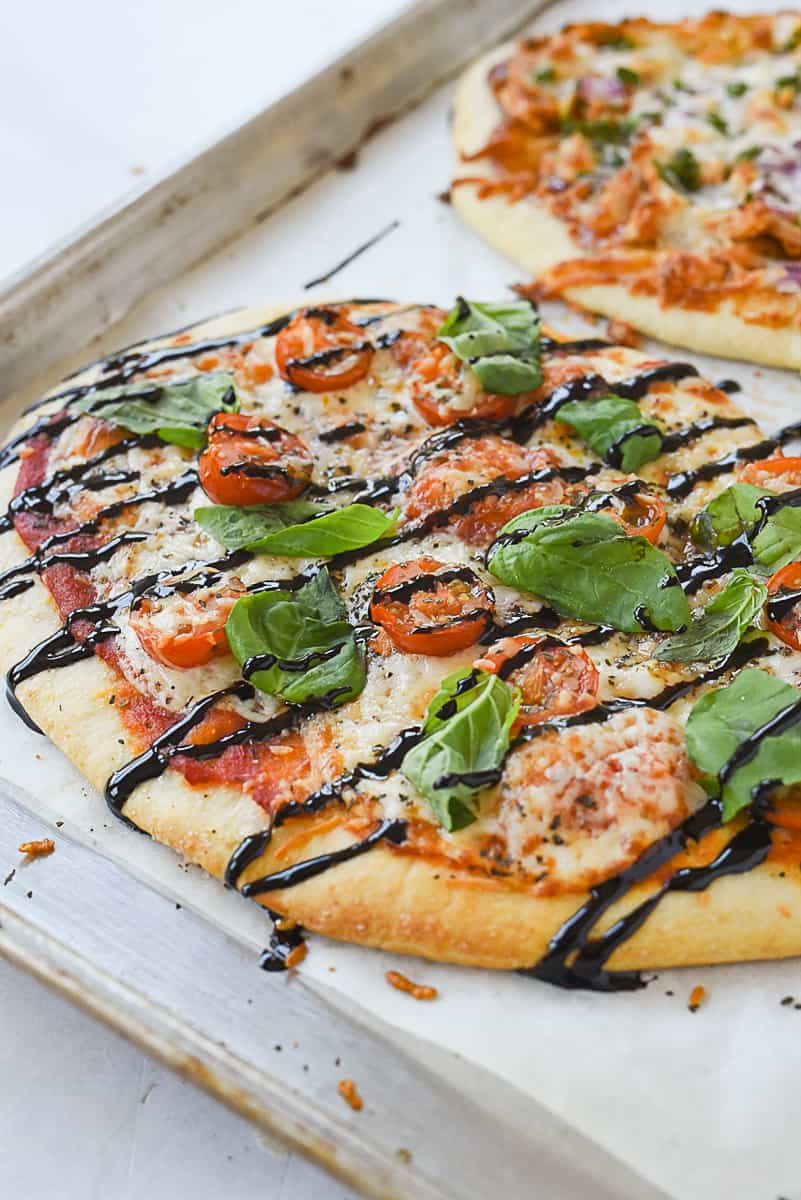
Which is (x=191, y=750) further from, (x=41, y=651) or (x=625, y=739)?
(x=625, y=739)

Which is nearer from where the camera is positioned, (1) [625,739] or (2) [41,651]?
(1) [625,739]

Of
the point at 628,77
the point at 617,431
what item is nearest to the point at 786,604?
the point at 617,431

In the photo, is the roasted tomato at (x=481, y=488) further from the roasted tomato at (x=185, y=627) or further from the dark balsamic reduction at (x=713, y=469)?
the roasted tomato at (x=185, y=627)

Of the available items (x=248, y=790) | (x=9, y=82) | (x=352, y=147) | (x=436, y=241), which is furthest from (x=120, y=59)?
(x=248, y=790)

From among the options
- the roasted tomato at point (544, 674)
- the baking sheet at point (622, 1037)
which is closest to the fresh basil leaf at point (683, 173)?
the roasted tomato at point (544, 674)

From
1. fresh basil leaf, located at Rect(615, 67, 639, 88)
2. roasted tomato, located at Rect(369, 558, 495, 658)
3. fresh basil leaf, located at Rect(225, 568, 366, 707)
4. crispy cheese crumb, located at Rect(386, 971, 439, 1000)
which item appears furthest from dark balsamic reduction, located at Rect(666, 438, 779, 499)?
fresh basil leaf, located at Rect(615, 67, 639, 88)

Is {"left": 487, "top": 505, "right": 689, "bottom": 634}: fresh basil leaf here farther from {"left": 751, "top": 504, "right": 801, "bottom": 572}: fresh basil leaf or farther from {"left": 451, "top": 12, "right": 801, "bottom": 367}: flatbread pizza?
{"left": 451, "top": 12, "right": 801, "bottom": 367}: flatbread pizza

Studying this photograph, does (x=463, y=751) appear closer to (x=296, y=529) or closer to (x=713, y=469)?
(x=296, y=529)

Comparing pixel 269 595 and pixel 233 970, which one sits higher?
pixel 269 595

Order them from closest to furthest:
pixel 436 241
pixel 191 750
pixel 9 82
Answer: pixel 191 750 → pixel 436 241 → pixel 9 82
